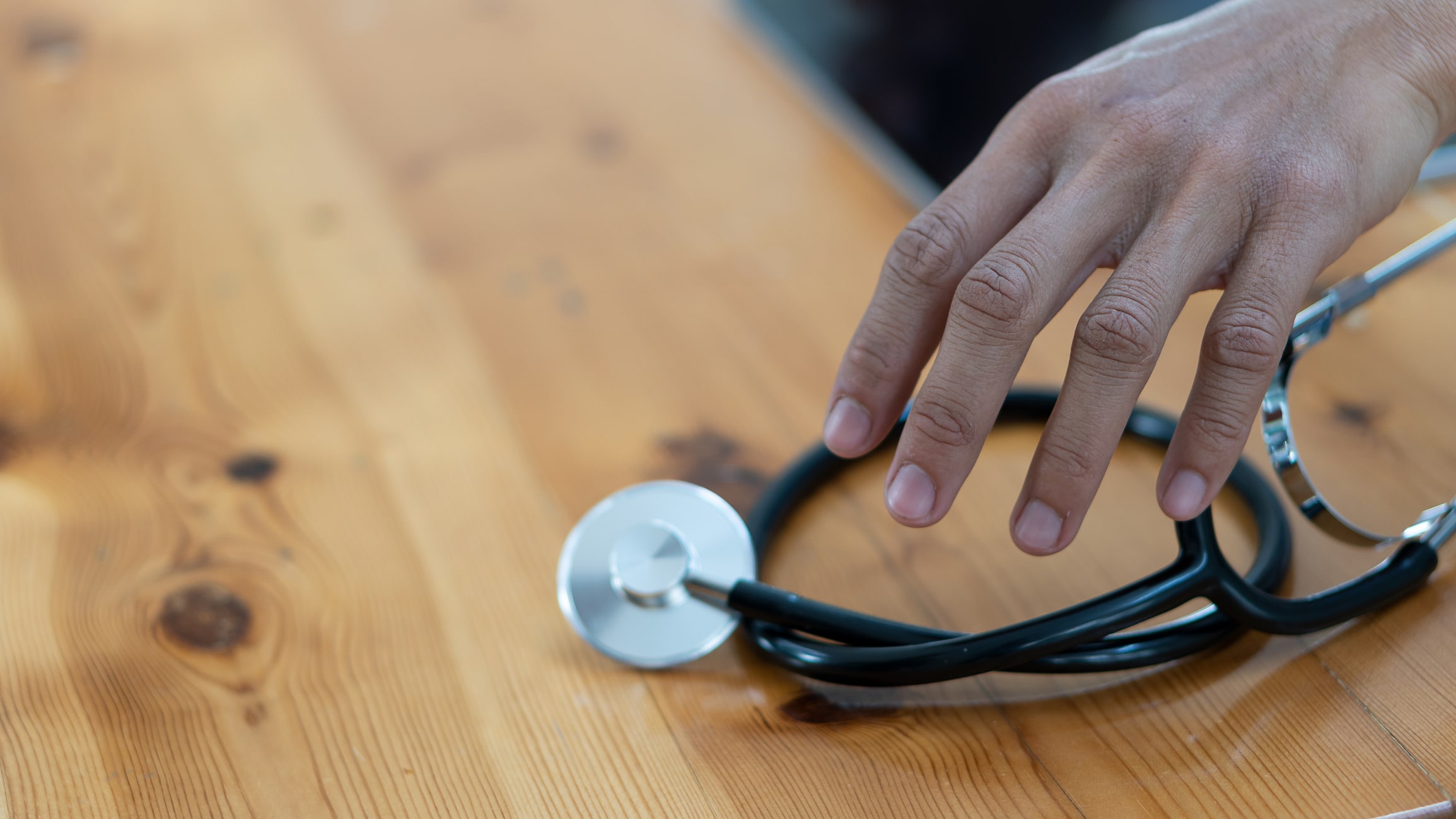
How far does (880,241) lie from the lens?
790 mm

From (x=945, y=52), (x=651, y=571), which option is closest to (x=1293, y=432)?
(x=651, y=571)

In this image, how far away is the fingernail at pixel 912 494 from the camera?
18.4 inches

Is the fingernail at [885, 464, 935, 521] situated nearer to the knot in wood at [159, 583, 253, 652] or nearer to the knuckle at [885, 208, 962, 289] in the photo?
the knuckle at [885, 208, 962, 289]

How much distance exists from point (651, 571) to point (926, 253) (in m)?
0.21

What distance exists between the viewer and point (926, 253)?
0.50m

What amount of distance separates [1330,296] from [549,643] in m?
0.41

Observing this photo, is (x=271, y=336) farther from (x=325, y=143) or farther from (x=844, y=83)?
(x=844, y=83)

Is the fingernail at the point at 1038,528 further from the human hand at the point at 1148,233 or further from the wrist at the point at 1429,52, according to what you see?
the wrist at the point at 1429,52

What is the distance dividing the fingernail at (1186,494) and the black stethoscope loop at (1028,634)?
0.02m

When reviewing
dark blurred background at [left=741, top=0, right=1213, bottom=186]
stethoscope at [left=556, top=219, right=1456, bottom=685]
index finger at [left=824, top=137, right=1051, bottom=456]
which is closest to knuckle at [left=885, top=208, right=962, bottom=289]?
index finger at [left=824, top=137, right=1051, bottom=456]

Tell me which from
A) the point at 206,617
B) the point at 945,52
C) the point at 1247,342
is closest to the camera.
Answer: the point at 1247,342

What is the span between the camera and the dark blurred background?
0.86 m

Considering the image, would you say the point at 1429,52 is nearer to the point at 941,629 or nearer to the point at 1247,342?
the point at 1247,342

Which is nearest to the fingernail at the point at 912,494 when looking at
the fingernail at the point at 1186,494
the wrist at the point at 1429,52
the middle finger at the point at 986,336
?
the middle finger at the point at 986,336
